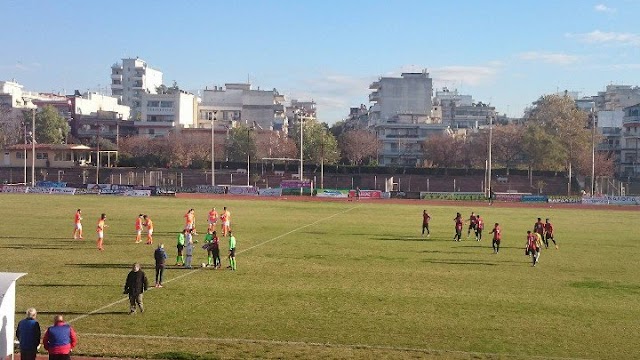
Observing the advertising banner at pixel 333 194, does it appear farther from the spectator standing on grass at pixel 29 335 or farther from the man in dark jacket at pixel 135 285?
the spectator standing on grass at pixel 29 335

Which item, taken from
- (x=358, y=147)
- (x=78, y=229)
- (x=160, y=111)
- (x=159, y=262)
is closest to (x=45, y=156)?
(x=160, y=111)

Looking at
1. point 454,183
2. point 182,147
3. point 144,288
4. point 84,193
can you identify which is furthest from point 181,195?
point 144,288

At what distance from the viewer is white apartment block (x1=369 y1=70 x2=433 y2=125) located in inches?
5763

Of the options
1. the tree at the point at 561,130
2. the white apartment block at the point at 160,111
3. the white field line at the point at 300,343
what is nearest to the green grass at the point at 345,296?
the white field line at the point at 300,343

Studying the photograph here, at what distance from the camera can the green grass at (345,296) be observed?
16.8m

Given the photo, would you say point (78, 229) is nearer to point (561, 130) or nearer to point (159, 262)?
point (159, 262)

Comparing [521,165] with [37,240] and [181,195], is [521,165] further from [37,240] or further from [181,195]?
[37,240]

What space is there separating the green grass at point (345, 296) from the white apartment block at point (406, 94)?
346 ft

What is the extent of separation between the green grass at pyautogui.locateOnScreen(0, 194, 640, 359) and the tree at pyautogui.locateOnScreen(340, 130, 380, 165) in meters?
81.0

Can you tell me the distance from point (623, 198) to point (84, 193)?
6028 centimetres

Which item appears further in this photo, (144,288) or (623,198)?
(623,198)

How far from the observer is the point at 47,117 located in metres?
123

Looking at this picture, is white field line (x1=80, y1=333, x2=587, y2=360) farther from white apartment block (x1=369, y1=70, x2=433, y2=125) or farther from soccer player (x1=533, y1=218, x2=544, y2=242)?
white apartment block (x1=369, y1=70, x2=433, y2=125)

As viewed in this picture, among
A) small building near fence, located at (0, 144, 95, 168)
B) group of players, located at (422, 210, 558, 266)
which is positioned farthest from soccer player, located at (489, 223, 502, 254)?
small building near fence, located at (0, 144, 95, 168)
